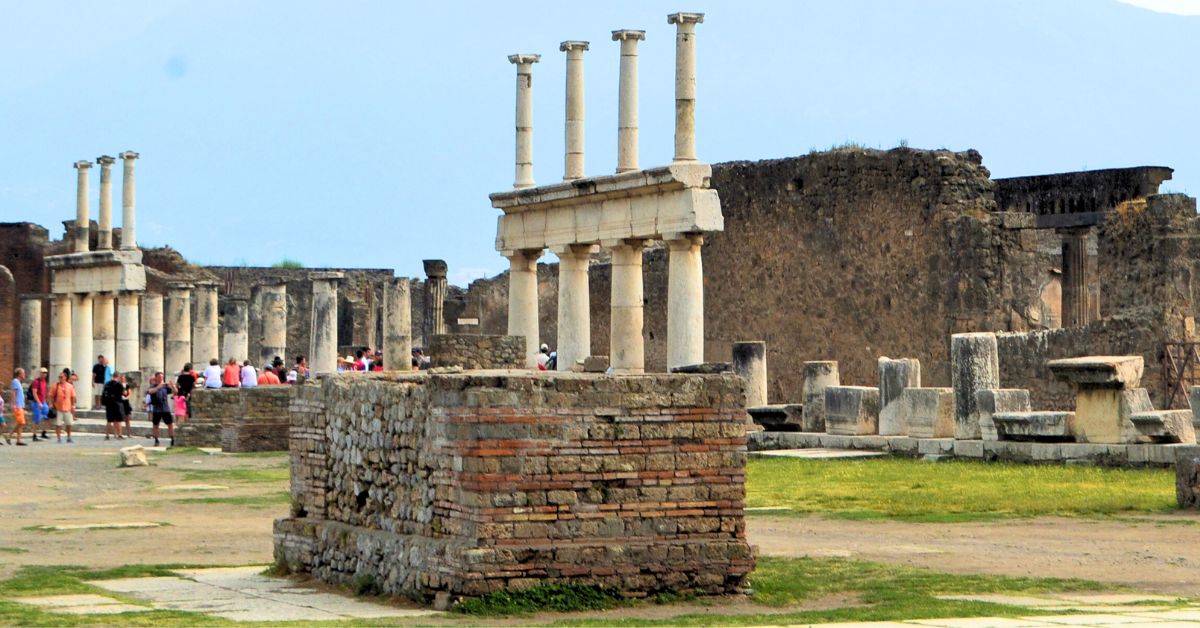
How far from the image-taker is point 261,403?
2583 cm

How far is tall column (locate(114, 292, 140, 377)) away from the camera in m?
44.3

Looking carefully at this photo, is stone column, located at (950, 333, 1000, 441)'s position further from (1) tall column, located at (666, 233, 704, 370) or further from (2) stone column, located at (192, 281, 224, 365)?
(2) stone column, located at (192, 281, 224, 365)

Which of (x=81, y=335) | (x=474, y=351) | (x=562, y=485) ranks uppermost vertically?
(x=81, y=335)

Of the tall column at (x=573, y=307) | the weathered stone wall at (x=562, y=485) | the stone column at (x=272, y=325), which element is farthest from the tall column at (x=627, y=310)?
the weathered stone wall at (x=562, y=485)

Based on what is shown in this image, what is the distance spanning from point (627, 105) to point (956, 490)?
12519 mm

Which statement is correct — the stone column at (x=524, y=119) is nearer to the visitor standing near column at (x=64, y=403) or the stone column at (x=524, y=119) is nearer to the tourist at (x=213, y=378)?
the tourist at (x=213, y=378)

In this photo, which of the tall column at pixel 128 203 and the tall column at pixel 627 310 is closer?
the tall column at pixel 627 310

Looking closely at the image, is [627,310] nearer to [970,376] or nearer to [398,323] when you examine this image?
[398,323]

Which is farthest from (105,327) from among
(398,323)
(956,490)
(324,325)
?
(956,490)

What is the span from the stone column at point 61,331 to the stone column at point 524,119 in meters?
18.1

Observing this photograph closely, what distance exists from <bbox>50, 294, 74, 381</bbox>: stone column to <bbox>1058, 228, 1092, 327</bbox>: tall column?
23.3m

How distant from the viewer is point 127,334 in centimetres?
4472

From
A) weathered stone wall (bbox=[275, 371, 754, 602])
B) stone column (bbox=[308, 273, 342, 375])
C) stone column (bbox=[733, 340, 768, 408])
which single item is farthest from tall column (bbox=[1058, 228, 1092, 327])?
weathered stone wall (bbox=[275, 371, 754, 602])

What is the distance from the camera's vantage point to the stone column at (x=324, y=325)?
1373 inches
